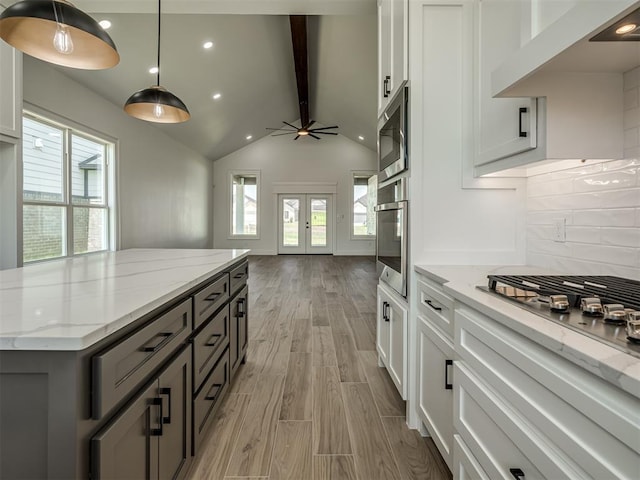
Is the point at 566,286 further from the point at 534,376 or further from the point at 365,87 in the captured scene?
the point at 365,87

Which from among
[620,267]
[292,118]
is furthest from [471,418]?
[292,118]

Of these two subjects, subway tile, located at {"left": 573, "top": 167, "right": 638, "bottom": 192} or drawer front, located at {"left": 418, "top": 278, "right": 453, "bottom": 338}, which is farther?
drawer front, located at {"left": 418, "top": 278, "right": 453, "bottom": 338}

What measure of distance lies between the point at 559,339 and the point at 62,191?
5.01 m

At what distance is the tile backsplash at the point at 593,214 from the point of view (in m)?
1.23

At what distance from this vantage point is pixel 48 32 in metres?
1.43

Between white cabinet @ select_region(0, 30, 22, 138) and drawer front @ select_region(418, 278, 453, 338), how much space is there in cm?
249

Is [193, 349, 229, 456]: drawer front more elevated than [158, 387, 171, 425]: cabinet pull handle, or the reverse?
[158, 387, 171, 425]: cabinet pull handle

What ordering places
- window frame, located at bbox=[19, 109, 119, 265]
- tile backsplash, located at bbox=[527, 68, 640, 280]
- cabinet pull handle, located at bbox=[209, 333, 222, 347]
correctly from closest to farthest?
1. tile backsplash, located at bbox=[527, 68, 640, 280]
2. cabinet pull handle, located at bbox=[209, 333, 222, 347]
3. window frame, located at bbox=[19, 109, 119, 265]

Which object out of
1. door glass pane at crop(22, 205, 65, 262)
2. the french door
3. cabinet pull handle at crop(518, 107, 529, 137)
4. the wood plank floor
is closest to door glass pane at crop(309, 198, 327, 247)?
the french door

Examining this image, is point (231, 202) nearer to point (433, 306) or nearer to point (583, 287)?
point (433, 306)

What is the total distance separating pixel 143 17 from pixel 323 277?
15.8ft

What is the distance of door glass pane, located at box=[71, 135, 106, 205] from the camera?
4.38 metres

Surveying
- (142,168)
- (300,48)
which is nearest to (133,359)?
(300,48)

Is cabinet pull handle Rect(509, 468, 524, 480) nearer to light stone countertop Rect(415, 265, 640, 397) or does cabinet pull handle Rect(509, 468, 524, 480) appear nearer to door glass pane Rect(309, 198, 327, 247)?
light stone countertop Rect(415, 265, 640, 397)
